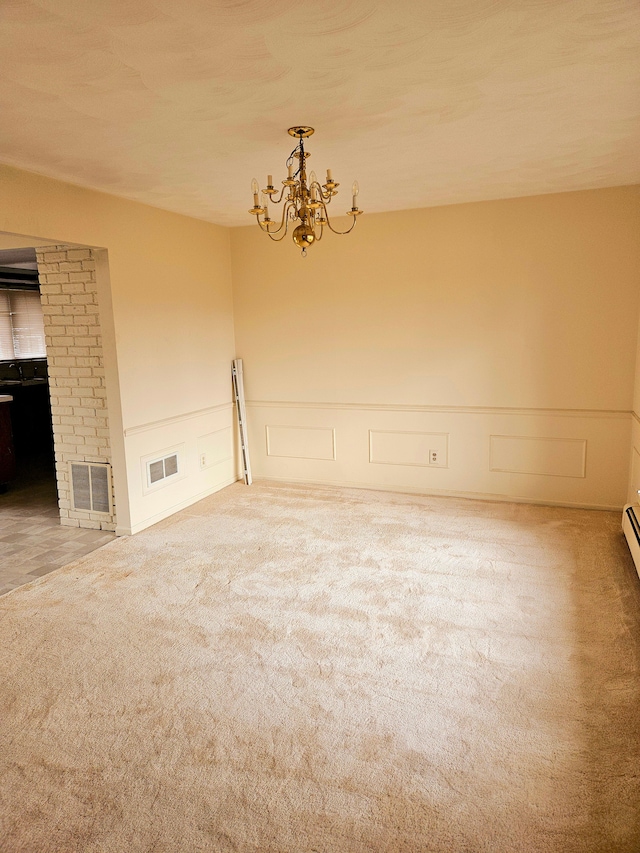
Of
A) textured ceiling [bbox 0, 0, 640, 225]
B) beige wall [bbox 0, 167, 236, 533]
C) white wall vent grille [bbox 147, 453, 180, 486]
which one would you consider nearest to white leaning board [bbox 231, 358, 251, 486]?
beige wall [bbox 0, 167, 236, 533]

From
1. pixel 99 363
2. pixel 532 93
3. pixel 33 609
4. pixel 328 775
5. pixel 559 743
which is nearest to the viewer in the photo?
pixel 328 775

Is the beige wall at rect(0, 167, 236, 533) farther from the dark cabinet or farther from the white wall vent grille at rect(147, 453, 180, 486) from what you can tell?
the dark cabinet

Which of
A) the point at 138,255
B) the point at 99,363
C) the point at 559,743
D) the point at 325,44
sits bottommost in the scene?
the point at 559,743

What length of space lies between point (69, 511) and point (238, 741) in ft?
10.4

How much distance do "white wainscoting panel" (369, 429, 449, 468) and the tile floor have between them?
2.51 meters

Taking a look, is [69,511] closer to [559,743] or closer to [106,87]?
[106,87]

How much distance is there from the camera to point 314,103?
2.60 m

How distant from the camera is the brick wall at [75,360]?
445cm

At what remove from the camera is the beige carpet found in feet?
6.10

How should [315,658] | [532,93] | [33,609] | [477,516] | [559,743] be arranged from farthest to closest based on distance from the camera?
[477,516], [33,609], [315,658], [532,93], [559,743]

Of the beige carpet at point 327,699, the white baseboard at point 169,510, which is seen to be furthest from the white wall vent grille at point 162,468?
the beige carpet at point 327,699

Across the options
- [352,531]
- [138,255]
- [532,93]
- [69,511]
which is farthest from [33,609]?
[532,93]

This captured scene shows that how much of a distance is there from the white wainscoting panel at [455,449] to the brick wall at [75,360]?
183 centimetres

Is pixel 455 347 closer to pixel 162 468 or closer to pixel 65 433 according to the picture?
pixel 162 468
